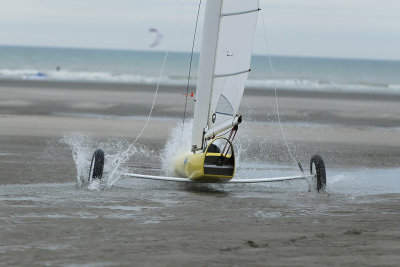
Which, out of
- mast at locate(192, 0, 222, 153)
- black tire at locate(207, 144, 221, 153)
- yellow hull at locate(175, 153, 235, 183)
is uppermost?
mast at locate(192, 0, 222, 153)

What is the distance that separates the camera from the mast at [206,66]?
11062mm

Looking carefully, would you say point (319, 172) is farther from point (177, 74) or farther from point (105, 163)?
point (177, 74)

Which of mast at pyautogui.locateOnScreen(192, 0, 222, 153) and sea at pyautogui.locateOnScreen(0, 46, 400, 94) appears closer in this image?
mast at pyautogui.locateOnScreen(192, 0, 222, 153)

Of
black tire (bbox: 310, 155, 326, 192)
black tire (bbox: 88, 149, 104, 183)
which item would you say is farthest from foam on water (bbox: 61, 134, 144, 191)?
black tire (bbox: 310, 155, 326, 192)

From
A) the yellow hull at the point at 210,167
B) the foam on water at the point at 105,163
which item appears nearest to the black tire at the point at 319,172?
the yellow hull at the point at 210,167

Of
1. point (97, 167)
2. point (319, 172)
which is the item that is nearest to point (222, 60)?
point (319, 172)

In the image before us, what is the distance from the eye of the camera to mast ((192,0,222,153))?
36.3 ft

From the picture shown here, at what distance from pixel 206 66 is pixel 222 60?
271mm

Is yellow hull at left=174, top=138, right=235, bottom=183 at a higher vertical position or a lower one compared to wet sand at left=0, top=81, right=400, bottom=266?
higher

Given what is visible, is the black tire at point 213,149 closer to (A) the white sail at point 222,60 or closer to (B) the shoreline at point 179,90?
(A) the white sail at point 222,60

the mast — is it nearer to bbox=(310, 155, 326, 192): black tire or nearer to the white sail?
the white sail

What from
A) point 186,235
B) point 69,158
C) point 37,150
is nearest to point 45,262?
point 186,235

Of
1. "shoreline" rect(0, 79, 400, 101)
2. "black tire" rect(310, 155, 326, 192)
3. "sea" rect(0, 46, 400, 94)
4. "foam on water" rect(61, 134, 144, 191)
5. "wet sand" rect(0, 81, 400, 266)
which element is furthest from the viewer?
"sea" rect(0, 46, 400, 94)

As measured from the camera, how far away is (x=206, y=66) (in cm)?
1117
